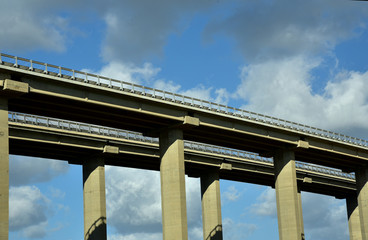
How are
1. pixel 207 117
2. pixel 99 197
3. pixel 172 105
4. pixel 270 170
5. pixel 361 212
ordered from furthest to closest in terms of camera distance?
pixel 270 170 < pixel 361 212 < pixel 99 197 < pixel 207 117 < pixel 172 105

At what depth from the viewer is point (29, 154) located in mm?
74000

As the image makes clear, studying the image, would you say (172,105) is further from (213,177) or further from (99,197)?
(213,177)

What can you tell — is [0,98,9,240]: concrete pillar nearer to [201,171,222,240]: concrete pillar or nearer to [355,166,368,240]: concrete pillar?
[201,171,222,240]: concrete pillar

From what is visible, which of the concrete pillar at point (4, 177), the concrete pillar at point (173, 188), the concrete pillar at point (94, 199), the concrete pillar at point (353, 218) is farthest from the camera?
the concrete pillar at point (353, 218)

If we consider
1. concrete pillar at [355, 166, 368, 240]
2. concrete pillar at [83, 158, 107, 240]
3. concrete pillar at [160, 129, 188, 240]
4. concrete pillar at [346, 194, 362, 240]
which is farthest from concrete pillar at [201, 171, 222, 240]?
concrete pillar at [346, 194, 362, 240]

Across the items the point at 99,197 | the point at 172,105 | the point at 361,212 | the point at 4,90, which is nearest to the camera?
the point at 4,90

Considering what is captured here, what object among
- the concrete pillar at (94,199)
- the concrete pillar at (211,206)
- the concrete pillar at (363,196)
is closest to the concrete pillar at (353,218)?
the concrete pillar at (363,196)

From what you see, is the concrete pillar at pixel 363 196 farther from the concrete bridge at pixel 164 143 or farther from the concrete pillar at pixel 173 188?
the concrete pillar at pixel 173 188

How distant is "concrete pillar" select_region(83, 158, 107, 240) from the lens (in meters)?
72.4

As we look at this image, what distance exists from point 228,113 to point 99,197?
1926cm

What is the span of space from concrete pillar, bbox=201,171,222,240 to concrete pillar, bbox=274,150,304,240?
14.4 meters

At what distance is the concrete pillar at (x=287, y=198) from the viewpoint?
74.9 meters

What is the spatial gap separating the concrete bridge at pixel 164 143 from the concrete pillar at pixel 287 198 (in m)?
0.12

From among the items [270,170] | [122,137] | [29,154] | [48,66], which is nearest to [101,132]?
[122,137]
